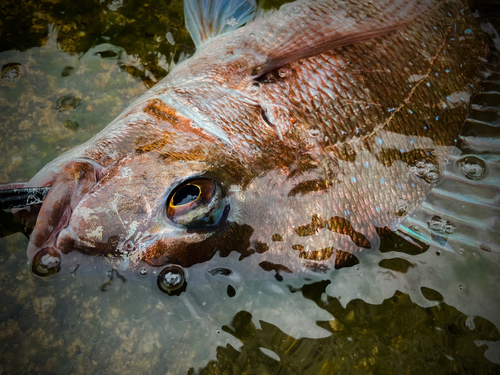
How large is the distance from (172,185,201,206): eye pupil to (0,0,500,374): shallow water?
37cm

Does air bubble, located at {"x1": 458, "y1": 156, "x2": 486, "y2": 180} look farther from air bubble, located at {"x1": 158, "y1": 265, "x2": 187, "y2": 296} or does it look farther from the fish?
air bubble, located at {"x1": 158, "y1": 265, "x2": 187, "y2": 296}

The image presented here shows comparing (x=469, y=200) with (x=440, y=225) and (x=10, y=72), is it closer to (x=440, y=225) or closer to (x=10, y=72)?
(x=440, y=225)

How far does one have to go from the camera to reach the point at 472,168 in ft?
7.77

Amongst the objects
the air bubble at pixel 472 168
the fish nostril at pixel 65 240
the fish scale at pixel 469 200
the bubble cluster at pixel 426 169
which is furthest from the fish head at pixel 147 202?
the air bubble at pixel 472 168

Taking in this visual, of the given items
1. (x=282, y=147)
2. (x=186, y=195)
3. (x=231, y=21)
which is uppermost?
(x=231, y=21)

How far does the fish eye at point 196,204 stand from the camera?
1.67 metres

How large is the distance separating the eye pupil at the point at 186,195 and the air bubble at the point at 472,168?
1.76 metres

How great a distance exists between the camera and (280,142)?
1.88 m

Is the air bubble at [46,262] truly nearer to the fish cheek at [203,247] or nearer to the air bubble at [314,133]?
the fish cheek at [203,247]

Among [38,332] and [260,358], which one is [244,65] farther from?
[38,332]

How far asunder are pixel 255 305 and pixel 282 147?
913 millimetres

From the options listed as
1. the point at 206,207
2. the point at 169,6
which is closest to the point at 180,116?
the point at 206,207

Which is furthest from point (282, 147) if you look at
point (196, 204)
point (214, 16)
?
point (214, 16)

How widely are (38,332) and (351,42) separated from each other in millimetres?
2338
